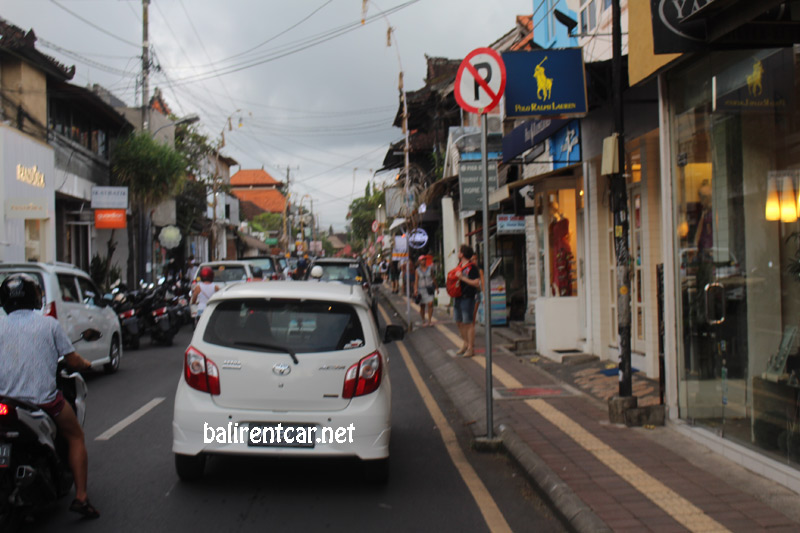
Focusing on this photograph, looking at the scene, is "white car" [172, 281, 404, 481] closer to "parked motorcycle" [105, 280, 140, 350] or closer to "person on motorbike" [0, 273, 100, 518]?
"person on motorbike" [0, 273, 100, 518]

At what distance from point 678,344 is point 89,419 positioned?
6450 mm

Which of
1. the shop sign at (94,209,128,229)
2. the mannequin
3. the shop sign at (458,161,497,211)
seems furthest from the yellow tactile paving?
the shop sign at (94,209,128,229)

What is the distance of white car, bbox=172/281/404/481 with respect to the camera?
18.4 feet

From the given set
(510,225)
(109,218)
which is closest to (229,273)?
(510,225)

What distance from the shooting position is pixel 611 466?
6273 mm

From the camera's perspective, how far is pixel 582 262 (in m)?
13.0

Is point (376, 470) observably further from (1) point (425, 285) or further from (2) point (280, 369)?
(1) point (425, 285)

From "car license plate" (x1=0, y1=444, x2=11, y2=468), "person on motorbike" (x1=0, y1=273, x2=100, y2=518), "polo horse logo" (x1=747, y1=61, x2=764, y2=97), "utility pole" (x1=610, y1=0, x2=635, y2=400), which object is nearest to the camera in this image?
"car license plate" (x1=0, y1=444, x2=11, y2=468)

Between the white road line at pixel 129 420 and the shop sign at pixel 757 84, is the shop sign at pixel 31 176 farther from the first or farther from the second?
the shop sign at pixel 757 84

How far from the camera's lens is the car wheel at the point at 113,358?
1274cm

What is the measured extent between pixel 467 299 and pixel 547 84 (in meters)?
4.81

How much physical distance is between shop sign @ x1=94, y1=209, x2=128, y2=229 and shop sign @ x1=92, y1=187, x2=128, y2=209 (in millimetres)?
273

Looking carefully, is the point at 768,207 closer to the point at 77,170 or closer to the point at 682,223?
the point at 682,223

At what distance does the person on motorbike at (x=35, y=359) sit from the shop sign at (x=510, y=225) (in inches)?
567
